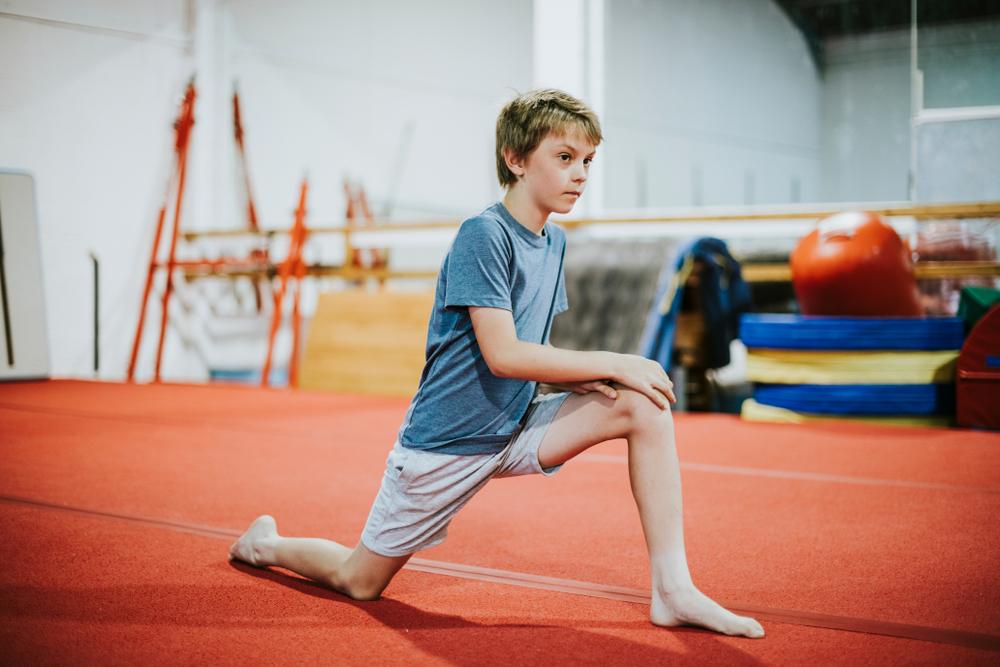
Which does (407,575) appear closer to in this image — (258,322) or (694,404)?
(694,404)

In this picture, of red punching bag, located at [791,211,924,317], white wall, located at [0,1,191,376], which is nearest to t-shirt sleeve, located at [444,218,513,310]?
red punching bag, located at [791,211,924,317]

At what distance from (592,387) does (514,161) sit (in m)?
0.39

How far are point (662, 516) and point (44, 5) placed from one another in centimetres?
691

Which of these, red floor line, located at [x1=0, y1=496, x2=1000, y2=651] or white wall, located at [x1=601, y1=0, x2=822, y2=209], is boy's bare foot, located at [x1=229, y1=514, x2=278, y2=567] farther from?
white wall, located at [x1=601, y1=0, x2=822, y2=209]

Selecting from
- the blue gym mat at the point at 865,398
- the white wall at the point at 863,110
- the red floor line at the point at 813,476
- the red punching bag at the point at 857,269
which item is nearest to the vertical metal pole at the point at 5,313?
the red floor line at the point at 813,476

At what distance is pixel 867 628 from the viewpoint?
4.82ft

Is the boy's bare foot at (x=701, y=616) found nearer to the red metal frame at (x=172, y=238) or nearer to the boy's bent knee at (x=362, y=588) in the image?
the boy's bent knee at (x=362, y=588)

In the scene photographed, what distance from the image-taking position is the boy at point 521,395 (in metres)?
1.44

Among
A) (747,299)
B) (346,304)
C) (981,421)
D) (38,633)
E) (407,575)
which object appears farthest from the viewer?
(346,304)

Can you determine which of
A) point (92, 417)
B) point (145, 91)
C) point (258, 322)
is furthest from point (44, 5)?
point (92, 417)

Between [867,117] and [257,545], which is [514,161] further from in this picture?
[867,117]

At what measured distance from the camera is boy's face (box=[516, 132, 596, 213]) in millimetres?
1487

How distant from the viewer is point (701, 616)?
4.69ft

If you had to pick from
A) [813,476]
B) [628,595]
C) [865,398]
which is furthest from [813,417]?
[628,595]
